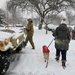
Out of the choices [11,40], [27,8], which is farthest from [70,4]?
[11,40]

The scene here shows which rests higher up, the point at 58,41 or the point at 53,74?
the point at 58,41

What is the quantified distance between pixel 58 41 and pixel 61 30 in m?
0.37

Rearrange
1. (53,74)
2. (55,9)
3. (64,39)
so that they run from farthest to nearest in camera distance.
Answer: (55,9) < (64,39) < (53,74)

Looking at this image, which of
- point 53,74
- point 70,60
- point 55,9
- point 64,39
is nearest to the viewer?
point 53,74

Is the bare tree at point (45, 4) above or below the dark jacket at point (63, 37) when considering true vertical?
above

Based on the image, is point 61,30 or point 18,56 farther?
point 18,56

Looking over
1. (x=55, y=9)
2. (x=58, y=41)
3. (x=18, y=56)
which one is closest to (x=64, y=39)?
(x=58, y=41)

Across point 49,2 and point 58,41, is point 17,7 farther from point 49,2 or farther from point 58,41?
point 58,41

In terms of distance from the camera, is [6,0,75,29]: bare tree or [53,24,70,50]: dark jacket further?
[6,0,75,29]: bare tree

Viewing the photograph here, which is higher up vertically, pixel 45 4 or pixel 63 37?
pixel 45 4

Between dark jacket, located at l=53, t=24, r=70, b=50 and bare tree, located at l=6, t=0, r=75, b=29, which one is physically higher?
bare tree, located at l=6, t=0, r=75, b=29

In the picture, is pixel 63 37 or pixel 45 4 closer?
pixel 63 37

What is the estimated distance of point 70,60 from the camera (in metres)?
9.10

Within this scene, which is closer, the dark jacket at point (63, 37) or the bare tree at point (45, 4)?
the dark jacket at point (63, 37)
